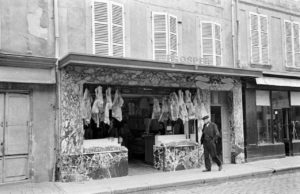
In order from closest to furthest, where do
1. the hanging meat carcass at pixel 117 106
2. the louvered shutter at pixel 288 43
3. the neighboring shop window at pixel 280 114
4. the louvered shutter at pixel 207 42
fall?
the hanging meat carcass at pixel 117 106, the louvered shutter at pixel 207 42, the neighboring shop window at pixel 280 114, the louvered shutter at pixel 288 43

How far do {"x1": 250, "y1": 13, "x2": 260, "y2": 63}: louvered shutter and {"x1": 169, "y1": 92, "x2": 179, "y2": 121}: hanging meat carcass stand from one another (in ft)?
14.0

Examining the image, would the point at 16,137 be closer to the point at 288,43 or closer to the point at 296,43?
the point at 288,43

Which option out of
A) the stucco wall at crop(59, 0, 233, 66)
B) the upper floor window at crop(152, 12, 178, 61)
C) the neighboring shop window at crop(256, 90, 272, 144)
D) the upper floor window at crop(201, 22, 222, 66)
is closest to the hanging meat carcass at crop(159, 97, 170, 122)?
the upper floor window at crop(152, 12, 178, 61)

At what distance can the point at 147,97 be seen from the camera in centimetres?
1147

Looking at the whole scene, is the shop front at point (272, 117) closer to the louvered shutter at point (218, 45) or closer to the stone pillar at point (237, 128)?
the stone pillar at point (237, 128)

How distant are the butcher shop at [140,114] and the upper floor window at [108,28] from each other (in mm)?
694

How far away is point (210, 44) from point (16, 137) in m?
7.54

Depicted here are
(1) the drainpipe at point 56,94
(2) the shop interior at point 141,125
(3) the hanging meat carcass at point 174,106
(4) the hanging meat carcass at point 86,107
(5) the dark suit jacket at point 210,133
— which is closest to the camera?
(1) the drainpipe at point 56,94

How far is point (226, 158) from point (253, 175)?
2.16 metres

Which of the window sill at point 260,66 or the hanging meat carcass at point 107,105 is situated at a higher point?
the window sill at point 260,66

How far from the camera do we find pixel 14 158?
28.2ft

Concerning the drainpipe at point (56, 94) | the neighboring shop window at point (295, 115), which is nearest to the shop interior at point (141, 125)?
the drainpipe at point (56, 94)

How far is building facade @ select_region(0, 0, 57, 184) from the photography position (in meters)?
8.50

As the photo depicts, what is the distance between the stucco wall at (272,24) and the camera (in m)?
13.1
